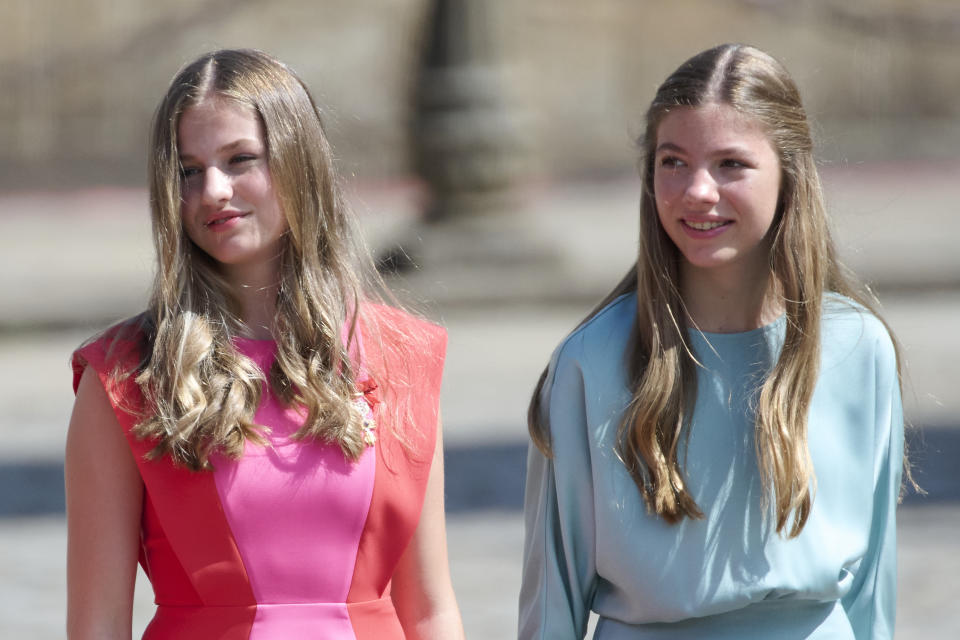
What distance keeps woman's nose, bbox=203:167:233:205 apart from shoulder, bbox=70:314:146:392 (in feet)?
0.80

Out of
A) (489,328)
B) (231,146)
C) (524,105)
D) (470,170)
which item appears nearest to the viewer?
(231,146)

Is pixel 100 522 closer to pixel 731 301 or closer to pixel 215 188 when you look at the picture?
pixel 215 188

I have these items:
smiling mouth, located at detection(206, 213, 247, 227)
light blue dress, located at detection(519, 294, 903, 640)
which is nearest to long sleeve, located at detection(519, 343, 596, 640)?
light blue dress, located at detection(519, 294, 903, 640)

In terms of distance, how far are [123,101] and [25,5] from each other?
5.45ft

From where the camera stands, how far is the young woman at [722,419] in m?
2.48

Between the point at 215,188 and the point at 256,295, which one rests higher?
the point at 215,188

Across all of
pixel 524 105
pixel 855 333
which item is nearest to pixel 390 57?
pixel 524 105

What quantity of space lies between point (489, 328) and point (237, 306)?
959cm

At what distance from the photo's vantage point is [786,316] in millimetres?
2625

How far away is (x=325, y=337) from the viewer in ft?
8.32

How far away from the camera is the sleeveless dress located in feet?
7.83

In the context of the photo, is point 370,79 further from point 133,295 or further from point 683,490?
point 683,490

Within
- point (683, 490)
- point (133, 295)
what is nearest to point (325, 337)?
point (683, 490)

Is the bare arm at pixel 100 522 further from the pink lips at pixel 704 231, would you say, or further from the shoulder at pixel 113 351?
the pink lips at pixel 704 231
